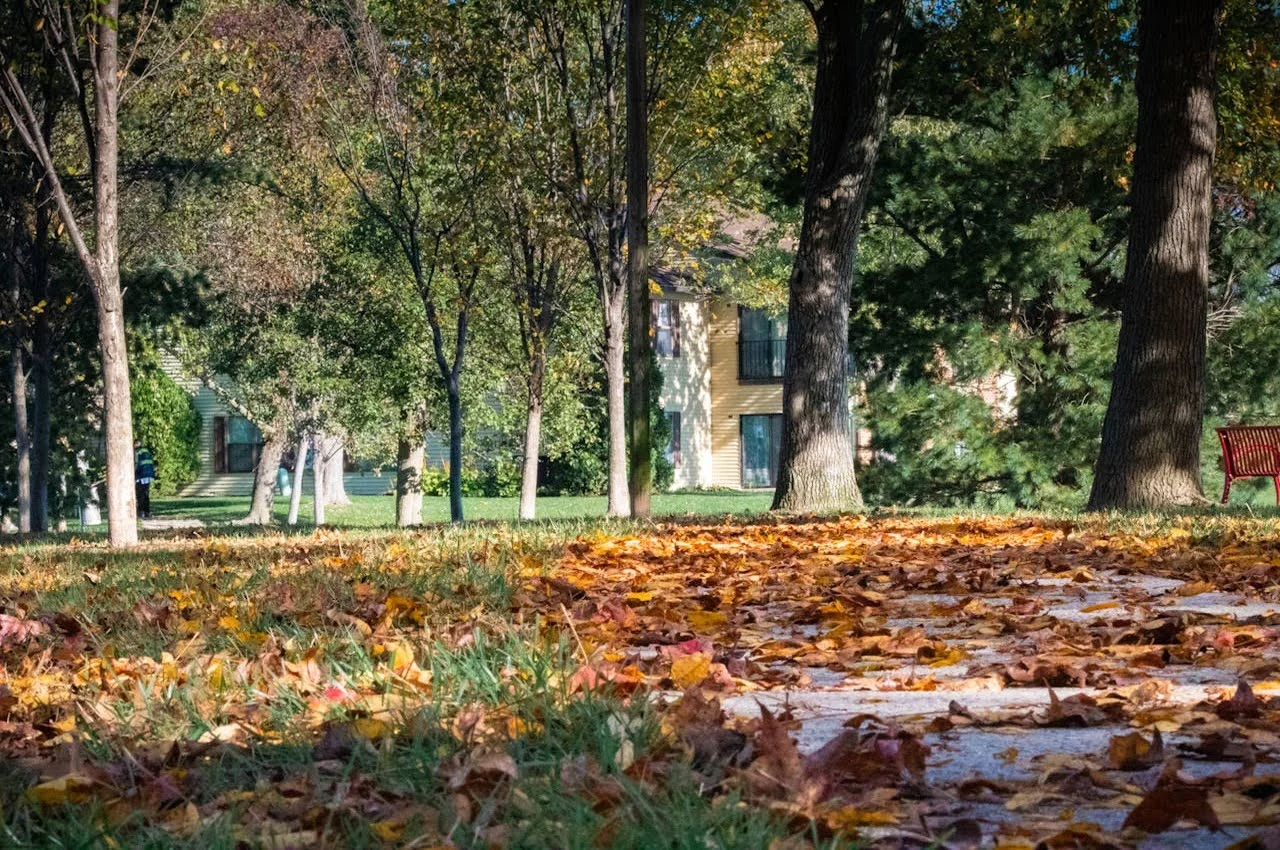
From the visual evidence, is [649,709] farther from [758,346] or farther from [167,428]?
[758,346]

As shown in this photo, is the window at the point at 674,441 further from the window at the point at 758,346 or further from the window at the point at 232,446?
the window at the point at 232,446

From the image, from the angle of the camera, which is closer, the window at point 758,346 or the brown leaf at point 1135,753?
the brown leaf at point 1135,753

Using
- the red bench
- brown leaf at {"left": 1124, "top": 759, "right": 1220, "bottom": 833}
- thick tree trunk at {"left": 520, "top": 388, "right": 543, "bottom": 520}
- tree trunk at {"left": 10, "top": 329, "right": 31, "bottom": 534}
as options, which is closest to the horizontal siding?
thick tree trunk at {"left": 520, "top": 388, "right": 543, "bottom": 520}

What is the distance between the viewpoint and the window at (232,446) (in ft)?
160

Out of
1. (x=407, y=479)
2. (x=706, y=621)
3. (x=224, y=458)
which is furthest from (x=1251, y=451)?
(x=224, y=458)

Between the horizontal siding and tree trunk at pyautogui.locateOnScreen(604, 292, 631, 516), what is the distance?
1041 inches

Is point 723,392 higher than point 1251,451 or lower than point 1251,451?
higher

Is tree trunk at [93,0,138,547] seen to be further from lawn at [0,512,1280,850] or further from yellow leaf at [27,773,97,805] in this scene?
yellow leaf at [27,773,97,805]

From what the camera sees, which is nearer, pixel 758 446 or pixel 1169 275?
pixel 1169 275

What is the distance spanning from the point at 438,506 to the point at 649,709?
119ft

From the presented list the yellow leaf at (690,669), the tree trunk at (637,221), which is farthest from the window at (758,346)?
the yellow leaf at (690,669)

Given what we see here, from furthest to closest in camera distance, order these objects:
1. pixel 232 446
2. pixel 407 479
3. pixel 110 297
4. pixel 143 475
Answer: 1. pixel 232 446
2. pixel 143 475
3. pixel 407 479
4. pixel 110 297

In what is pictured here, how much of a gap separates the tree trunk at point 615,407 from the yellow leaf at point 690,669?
1608 cm

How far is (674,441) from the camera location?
1893 inches
